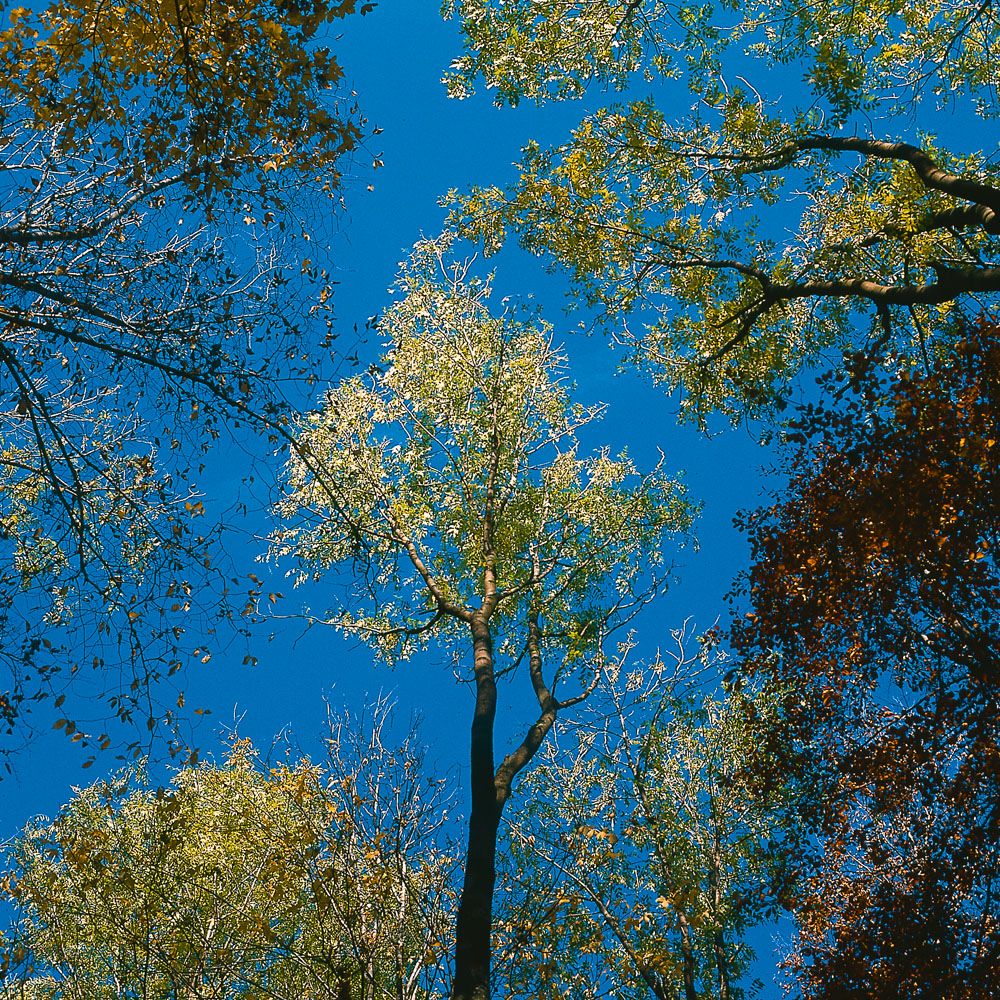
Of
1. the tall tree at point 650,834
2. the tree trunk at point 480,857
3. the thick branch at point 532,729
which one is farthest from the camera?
the tall tree at point 650,834

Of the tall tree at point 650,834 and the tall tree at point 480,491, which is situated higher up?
the tall tree at point 480,491

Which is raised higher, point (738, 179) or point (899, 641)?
point (738, 179)

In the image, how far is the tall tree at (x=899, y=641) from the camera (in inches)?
268

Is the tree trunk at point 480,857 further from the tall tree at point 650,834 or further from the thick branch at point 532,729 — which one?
the tall tree at point 650,834

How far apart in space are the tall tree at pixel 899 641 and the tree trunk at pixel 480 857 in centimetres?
260

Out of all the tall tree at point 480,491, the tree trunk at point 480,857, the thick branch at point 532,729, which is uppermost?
the tall tree at point 480,491

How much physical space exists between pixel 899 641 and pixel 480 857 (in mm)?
4233

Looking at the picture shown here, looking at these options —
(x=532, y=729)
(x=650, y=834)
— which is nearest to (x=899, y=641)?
(x=532, y=729)

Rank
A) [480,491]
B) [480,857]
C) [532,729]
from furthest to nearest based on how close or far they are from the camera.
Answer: [480,491] → [532,729] → [480,857]

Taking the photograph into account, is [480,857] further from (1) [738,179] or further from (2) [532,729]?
(1) [738,179]

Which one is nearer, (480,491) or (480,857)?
(480,857)

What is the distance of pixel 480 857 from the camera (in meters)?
7.18

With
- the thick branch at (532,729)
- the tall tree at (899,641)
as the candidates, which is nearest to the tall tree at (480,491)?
the thick branch at (532,729)

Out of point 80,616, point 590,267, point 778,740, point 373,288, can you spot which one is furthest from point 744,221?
point 373,288
